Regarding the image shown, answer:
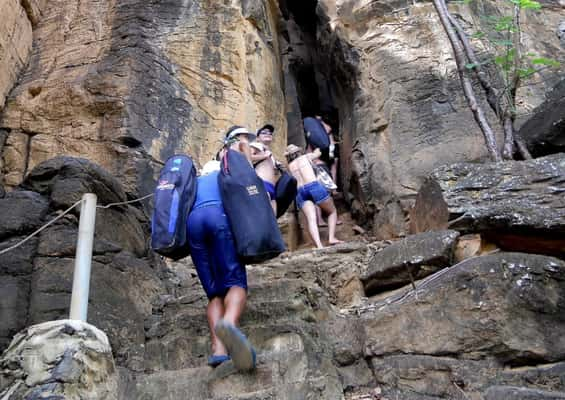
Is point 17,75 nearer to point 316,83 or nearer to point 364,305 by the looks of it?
point 364,305

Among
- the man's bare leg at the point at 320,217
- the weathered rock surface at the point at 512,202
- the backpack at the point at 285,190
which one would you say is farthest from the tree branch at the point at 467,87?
the backpack at the point at 285,190

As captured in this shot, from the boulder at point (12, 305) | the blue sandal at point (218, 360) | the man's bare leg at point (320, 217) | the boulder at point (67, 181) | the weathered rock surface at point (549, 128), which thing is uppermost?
the weathered rock surface at point (549, 128)

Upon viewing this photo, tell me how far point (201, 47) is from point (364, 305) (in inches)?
217

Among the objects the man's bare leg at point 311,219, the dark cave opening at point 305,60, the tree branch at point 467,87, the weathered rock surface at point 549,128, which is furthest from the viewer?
the dark cave opening at point 305,60

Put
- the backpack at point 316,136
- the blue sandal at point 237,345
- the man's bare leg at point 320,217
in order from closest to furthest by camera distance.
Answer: the blue sandal at point 237,345 < the man's bare leg at point 320,217 < the backpack at point 316,136

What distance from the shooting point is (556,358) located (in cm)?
481

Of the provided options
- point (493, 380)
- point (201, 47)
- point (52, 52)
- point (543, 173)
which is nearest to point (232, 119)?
point (201, 47)

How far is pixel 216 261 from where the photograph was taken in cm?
495

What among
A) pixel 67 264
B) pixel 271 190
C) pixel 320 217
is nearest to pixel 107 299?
pixel 67 264

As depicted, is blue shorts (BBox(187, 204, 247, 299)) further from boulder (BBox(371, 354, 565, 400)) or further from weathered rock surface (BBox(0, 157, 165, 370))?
boulder (BBox(371, 354, 565, 400))

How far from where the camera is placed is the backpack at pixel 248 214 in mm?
4793

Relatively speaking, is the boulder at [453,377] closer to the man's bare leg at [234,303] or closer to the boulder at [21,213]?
the man's bare leg at [234,303]

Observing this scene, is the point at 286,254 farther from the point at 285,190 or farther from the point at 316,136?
the point at 316,136

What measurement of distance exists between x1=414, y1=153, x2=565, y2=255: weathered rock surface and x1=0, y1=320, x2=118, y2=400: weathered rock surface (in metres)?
3.28
